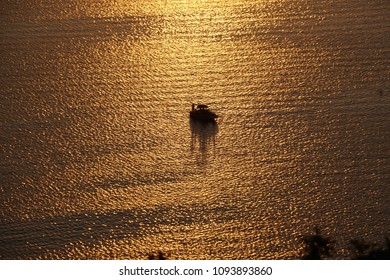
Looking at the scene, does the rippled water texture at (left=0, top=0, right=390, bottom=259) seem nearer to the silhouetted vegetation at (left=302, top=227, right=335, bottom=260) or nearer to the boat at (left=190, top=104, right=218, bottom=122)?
the boat at (left=190, top=104, right=218, bottom=122)

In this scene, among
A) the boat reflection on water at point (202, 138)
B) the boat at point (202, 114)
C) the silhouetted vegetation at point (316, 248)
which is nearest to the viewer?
the silhouetted vegetation at point (316, 248)

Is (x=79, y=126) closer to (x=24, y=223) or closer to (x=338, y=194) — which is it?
(x=24, y=223)

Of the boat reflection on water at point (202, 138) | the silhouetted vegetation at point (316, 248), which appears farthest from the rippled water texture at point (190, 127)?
the silhouetted vegetation at point (316, 248)

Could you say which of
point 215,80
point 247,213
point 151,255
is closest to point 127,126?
point 215,80

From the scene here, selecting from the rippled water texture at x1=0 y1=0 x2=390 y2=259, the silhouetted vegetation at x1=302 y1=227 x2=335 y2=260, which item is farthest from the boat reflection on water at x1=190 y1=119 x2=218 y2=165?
the silhouetted vegetation at x1=302 y1=227 x2=335 y2=260

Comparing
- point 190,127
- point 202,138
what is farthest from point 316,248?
point 190,127

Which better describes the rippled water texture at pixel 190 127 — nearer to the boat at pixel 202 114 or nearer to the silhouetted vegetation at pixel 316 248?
the boat at pixel 202 114
